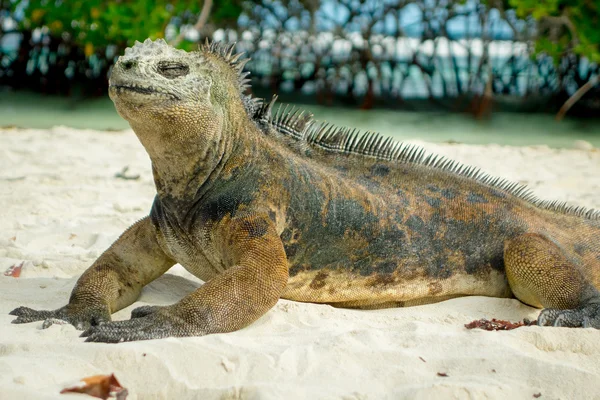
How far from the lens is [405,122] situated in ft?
48.0

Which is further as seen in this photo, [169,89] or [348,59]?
[348,59]

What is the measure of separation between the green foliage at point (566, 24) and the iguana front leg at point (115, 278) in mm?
9460

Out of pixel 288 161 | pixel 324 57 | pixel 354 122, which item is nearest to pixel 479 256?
pixel 288 161

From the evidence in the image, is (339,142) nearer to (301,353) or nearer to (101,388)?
(301,353)

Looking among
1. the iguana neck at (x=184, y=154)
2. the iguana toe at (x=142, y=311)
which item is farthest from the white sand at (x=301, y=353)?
the iguana neck at (x=184, y=154)

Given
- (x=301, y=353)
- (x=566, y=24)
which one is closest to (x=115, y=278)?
(x=301, y=353)

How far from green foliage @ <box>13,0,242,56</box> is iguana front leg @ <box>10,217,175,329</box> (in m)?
8.50

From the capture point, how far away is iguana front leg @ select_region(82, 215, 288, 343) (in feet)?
10.4

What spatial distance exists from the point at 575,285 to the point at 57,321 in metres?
2.41

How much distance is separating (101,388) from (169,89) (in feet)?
4.30

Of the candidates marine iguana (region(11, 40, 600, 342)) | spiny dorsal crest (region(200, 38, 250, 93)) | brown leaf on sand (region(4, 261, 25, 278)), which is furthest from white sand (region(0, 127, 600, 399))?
spiny dorsal crest (region(200, 38, 250, 93))

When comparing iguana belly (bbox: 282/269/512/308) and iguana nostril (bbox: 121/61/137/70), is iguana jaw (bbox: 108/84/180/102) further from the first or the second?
iguana belly (bbox: 282/269/512/308)

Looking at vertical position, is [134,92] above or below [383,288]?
above

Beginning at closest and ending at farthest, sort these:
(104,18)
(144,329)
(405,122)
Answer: (144,329) → (104,18) → (405,122)
